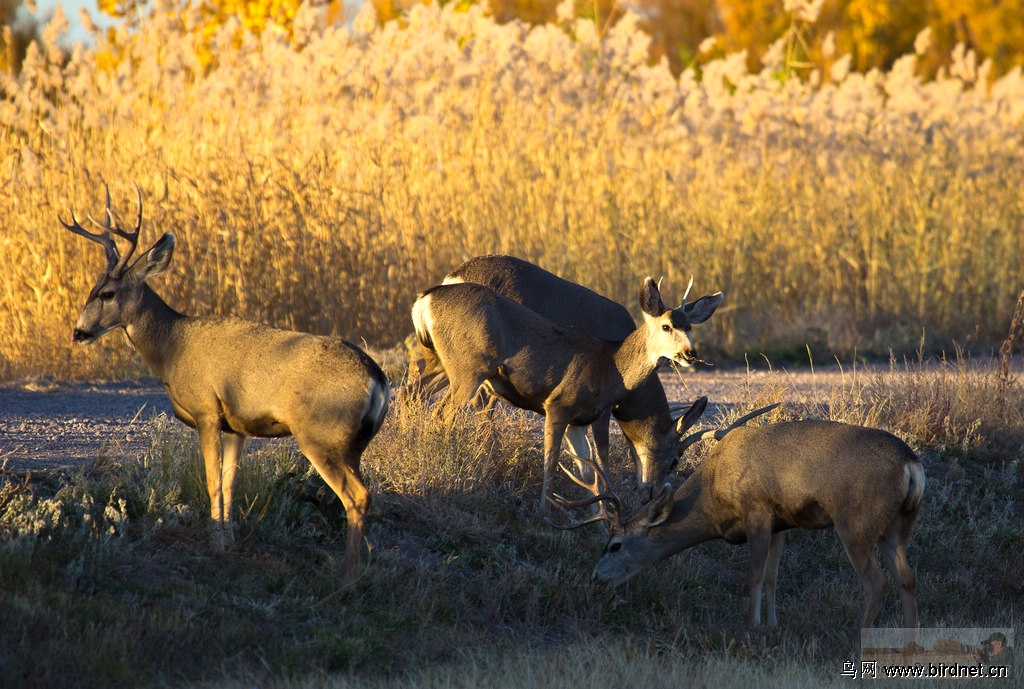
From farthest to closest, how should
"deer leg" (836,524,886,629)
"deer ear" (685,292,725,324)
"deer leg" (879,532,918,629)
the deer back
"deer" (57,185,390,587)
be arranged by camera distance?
the deer back < "deer ear" (685,292,725,324) < "deer leg" (879,532,918,629) < "deer leg" (836,524,886,629) < "deer" (57,185,390,587)

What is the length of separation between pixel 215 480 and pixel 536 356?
2421 millimetres

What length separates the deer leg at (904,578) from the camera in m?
6.97

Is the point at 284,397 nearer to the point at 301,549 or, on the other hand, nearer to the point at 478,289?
the point at 301,549

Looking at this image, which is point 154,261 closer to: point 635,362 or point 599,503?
point 599,503

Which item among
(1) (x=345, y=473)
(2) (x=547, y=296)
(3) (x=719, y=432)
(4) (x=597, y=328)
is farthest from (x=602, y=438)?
(1) (x=345, y=473)

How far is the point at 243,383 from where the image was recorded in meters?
6.61

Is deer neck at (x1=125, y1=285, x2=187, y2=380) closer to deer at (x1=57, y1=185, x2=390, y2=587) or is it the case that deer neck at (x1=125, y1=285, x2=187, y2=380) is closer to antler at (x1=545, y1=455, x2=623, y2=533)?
deer at (x1=57, y1=185, x2=390, y2=587)

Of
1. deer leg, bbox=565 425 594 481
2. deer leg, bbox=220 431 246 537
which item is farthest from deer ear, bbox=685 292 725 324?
deer leg, bbox=220 431 246 537

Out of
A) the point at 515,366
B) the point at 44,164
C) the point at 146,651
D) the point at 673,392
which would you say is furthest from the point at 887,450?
the point at 44,164

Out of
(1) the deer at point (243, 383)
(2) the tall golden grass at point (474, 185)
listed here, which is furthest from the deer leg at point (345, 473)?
(2) the tall golden grass at point (474, 185)

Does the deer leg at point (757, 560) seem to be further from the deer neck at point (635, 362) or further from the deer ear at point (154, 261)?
the deer ear at point (154, 261)

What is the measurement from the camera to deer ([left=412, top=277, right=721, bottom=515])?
8195 mm

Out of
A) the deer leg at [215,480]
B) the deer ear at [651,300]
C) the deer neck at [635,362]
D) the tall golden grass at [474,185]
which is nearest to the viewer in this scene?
the deer leg at [215,480]

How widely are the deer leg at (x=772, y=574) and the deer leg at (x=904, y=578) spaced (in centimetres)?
69
